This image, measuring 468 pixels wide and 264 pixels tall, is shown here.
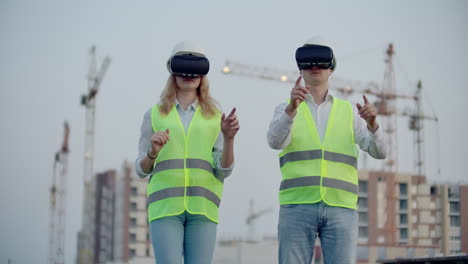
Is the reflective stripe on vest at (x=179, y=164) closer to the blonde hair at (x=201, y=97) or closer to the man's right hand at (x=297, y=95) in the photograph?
the blonde hair at (x=201, y=97)

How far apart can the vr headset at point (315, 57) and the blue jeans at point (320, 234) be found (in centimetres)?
104

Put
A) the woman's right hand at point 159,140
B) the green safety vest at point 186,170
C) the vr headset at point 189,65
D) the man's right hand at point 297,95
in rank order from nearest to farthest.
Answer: the woman's right hand at point 159,140
the man's right hand at point 297,95
the green safety vest at point 186,170
the vr headset at point 189,65

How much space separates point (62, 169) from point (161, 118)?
110099mm

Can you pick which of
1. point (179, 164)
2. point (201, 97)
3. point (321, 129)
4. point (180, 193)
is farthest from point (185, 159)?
point (321, 129)

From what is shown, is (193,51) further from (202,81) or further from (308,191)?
(308,191)

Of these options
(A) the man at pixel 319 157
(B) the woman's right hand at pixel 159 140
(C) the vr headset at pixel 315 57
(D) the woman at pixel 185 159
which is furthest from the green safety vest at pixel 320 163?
(B) the woman's right hand at pixel 159 140

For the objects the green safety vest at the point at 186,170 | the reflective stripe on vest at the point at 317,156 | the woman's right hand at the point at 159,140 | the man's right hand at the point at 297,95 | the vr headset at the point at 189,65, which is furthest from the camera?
the reflective stripe on vest at the point at 317,156

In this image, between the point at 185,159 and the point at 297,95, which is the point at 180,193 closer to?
the point at 185,159

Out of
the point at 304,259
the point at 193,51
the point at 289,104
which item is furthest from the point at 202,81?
the point at 304,259

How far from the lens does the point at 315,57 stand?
19.3 feet

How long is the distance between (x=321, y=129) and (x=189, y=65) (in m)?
1.11

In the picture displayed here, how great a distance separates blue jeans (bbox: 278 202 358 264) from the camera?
5723 mm

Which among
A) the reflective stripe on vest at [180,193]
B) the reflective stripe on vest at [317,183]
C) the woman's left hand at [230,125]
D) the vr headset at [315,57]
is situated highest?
Answer: the vr headset at [315,57]

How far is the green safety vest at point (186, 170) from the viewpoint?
18.6ft
